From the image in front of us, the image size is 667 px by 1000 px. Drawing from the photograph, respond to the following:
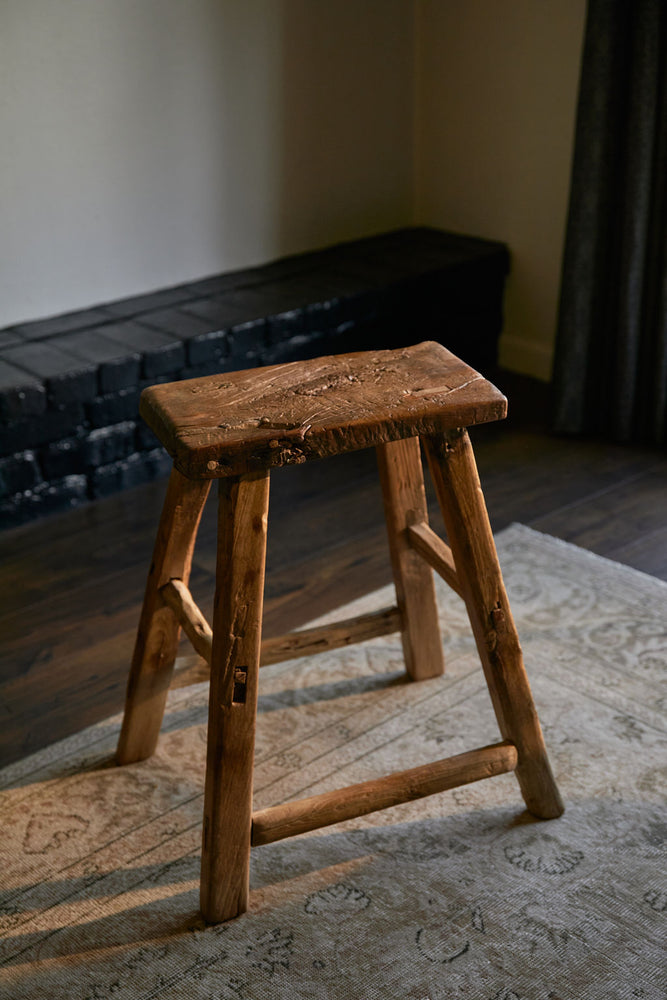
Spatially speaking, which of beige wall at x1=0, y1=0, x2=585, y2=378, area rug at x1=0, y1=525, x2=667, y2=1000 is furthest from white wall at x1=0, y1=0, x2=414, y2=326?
area rug at x1=0, y1=525, x2=667, y2=1000

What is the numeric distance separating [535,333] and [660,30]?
94 cm

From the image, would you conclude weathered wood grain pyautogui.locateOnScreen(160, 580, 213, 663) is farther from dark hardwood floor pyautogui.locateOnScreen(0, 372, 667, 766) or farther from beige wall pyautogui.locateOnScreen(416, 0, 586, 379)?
beige wall pyautogui.locateOnScreen(416, 0, 586, 379)

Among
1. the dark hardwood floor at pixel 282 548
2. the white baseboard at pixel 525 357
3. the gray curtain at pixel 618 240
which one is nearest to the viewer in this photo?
the dark hardwood floor at pixel 282 548

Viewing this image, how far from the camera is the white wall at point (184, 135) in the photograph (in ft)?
7.87

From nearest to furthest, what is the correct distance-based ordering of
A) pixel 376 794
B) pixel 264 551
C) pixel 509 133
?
pixel 264 551 < pixel 376 794 < pixel 509 133

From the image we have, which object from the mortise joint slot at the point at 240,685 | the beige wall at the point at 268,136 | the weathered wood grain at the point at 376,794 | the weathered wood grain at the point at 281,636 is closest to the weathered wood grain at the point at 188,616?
A: the weathered wood grain at the point at 281,636

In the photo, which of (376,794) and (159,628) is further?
(159,628)

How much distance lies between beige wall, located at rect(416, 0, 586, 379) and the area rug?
144 centimetres

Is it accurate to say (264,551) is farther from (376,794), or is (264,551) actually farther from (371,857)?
(371,857)

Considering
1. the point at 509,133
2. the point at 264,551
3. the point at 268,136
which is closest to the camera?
the point at 264,551

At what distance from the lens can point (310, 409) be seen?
1.22 meters

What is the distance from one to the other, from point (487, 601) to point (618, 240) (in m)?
1.54

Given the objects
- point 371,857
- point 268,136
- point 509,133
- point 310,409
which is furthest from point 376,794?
point 509,133

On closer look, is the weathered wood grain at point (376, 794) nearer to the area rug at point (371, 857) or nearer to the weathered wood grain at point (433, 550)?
the area rug at point (371, 857)
